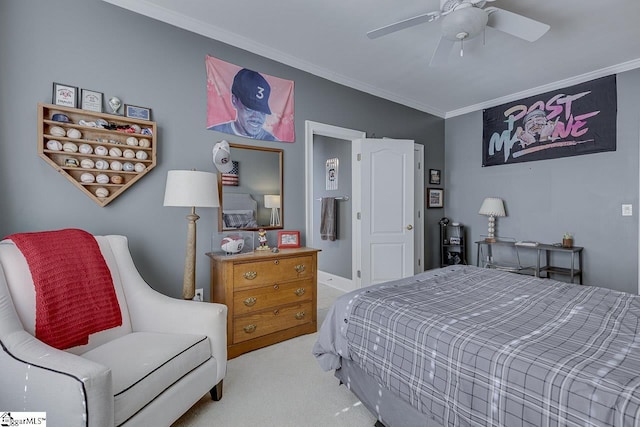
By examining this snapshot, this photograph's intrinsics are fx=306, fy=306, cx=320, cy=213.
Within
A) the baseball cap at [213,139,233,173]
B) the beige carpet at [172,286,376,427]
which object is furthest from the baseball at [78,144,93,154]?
the beige carpet at [172,286,376,427]

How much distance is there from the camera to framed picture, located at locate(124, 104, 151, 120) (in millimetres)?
2293

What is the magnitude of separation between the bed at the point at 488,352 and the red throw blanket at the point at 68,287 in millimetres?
1235

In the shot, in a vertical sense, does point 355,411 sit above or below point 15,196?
below

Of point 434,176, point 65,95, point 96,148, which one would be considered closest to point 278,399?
point 96,148

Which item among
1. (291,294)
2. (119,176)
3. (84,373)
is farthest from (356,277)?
(84,373)

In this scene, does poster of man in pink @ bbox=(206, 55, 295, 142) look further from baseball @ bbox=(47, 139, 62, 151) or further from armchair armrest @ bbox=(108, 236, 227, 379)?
armchair armrest @ bbox=(108, 236, 227, 379)

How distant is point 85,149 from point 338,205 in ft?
10.7

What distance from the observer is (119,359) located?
1.41 meters

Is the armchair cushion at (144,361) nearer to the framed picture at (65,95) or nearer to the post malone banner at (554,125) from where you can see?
the framed picture at (65,95)

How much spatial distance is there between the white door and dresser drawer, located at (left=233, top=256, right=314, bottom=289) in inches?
45.7

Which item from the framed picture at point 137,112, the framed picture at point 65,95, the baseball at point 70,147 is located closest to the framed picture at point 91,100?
the framed picture at point 65,95

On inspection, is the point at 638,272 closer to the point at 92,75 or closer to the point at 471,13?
the point at 471,13

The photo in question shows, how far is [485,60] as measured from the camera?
3.16 m

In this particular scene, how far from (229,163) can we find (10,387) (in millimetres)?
1963
